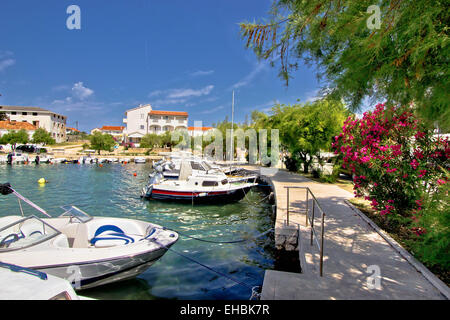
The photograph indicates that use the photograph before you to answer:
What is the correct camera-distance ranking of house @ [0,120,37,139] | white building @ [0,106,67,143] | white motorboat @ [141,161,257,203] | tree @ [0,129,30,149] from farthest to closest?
1. white building @ [0,106,67,143]
2. house @ [0,120,37,139]
3. tree @ [0,129,30,149]
4. white motorboat @ [141,161,257,203]

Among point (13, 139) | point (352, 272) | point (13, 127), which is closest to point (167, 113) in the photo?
point (13, 139)

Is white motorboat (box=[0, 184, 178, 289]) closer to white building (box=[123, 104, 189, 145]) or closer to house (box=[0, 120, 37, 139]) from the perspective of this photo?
white building (box=[123, 104, 189, 145])

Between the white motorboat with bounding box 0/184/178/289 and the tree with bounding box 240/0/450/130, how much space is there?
5.10m

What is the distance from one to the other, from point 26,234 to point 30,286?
148 inches

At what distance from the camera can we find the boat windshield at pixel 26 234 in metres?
5.00

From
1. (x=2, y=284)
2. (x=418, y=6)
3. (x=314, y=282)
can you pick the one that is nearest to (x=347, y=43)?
(x=418, y=6)

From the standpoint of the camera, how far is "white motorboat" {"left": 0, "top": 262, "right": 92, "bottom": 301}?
267cm

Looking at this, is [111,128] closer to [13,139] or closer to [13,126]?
[13,126]

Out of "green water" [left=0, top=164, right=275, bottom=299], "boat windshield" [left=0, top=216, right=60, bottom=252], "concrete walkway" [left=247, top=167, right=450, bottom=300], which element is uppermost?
"boat windshield" [left=0, top=216, right=60, bottom=252]

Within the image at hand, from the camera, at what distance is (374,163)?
6.96 meters

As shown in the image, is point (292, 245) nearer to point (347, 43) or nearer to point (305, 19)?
point (347, 43)

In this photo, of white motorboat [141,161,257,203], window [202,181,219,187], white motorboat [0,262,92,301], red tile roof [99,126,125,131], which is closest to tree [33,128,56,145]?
red tile roof [99,126,125,131]

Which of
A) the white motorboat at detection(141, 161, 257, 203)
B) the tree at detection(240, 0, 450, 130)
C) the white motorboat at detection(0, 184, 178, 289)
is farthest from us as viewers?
the white motorboat at detection(141, 161, 257, 203)

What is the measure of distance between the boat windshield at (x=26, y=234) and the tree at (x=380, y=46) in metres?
5.98
